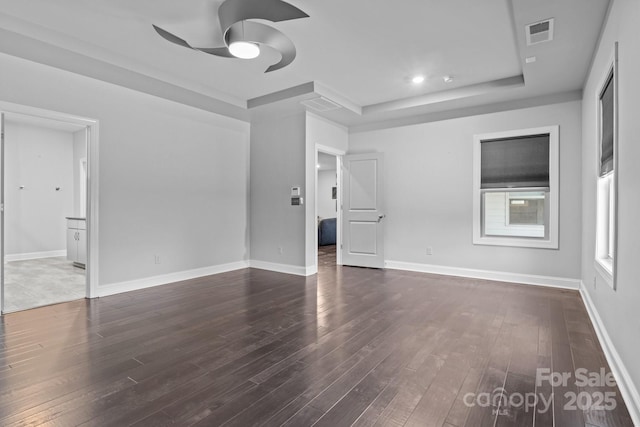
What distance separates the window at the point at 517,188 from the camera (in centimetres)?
471

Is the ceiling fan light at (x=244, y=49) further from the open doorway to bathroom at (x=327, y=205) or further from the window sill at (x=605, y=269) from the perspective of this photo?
the open doorway to bathroom at (x=327, y=205)

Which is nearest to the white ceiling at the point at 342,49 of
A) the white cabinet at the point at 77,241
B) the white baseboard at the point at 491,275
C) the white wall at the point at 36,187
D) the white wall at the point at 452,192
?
the white wall at the point at 452,192

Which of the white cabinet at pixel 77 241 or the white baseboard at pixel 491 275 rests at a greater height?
the white cabinet at pixel 77 241

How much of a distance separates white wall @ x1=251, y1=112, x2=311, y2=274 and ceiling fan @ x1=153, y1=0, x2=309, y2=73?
6.68ft

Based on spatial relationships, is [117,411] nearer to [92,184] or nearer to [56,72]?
[92,184]

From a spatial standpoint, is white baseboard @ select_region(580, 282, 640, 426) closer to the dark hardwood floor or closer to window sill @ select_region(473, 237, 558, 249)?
the dark hardwood floor

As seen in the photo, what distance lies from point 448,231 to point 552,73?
8.43ft

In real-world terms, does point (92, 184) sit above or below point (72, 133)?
below

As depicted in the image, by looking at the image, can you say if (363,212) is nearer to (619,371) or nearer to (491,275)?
(491,275)

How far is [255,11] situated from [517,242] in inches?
180

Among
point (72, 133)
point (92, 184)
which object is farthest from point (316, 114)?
point (72, 133)

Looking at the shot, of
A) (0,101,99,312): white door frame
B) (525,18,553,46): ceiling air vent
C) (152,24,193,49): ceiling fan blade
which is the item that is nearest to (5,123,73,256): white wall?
(0,101,99,312): white door frame

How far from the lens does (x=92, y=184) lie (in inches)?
163

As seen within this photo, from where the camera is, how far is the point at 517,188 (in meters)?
4.96
